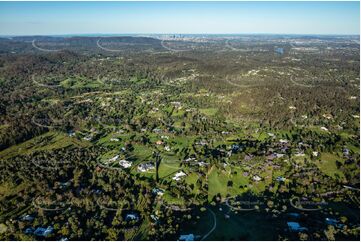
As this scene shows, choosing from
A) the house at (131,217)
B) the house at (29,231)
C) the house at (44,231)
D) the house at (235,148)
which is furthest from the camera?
the house at (235,148)

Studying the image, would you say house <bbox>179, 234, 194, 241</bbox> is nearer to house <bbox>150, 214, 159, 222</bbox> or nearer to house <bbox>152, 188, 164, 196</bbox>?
house <bbox>150, 214, 159, 222</bbox>

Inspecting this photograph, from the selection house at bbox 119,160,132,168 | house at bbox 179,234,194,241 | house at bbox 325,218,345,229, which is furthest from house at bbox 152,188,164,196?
house at bbox 325,218,345,229

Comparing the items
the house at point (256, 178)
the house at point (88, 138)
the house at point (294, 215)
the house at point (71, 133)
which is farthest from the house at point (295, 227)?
the house at point (71, 133)

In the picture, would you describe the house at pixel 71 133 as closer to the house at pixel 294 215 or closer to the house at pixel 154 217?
the house at pixel 154 217

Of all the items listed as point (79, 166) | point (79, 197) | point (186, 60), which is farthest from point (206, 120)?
point (186, 60)

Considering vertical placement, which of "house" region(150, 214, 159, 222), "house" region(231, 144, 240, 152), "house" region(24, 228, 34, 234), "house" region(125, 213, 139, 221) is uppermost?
"house" region(231, 144, 240, 152)

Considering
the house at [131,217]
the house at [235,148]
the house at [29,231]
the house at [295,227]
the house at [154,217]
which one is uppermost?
the house at [235,148]

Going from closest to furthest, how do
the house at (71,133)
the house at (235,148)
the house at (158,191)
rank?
the house at (158,191), the house at (235,148), the house at (71,133)

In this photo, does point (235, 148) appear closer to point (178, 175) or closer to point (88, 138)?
point (178, 175)

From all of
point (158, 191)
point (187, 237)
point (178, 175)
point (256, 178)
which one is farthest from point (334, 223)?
point (158, 191)
